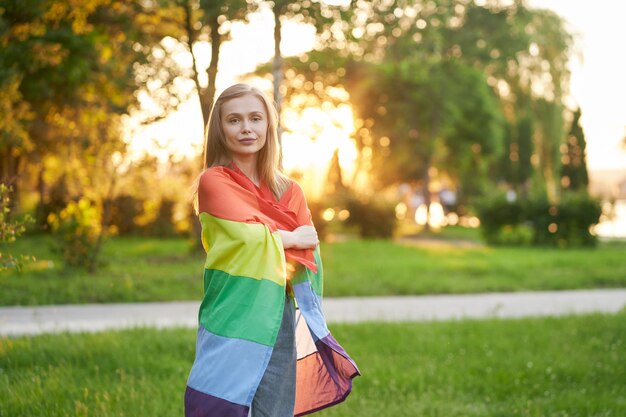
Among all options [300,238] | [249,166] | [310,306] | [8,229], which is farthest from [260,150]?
[8,229]

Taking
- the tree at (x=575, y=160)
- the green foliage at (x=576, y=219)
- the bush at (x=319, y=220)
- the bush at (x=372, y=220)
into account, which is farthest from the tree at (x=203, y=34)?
the tree at (x=575, y=160)

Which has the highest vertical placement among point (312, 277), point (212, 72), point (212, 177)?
point (212, 72)

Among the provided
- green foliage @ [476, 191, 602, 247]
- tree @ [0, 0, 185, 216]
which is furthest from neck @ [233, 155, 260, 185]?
green foliage @ [476, 191, 602, 247]

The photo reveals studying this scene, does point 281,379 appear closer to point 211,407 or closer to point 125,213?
point 211,407

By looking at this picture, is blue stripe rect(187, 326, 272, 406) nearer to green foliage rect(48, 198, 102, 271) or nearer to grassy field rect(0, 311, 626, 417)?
grassy field rect(0, 311, 626, 417)

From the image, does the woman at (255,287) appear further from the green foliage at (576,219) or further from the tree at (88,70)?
the green foliage at (576,219)

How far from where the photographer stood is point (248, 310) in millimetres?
2635

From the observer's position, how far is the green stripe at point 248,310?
2.63 metres

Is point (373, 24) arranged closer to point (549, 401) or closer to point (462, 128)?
point (549, 401)

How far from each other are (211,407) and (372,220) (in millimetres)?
19810

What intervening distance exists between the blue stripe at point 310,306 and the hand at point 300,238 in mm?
149

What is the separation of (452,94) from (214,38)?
1914 centimetres

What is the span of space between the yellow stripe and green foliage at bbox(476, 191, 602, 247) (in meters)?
17.8

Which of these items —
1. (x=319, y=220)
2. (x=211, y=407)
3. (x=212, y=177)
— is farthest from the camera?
(x=319, y=220)
